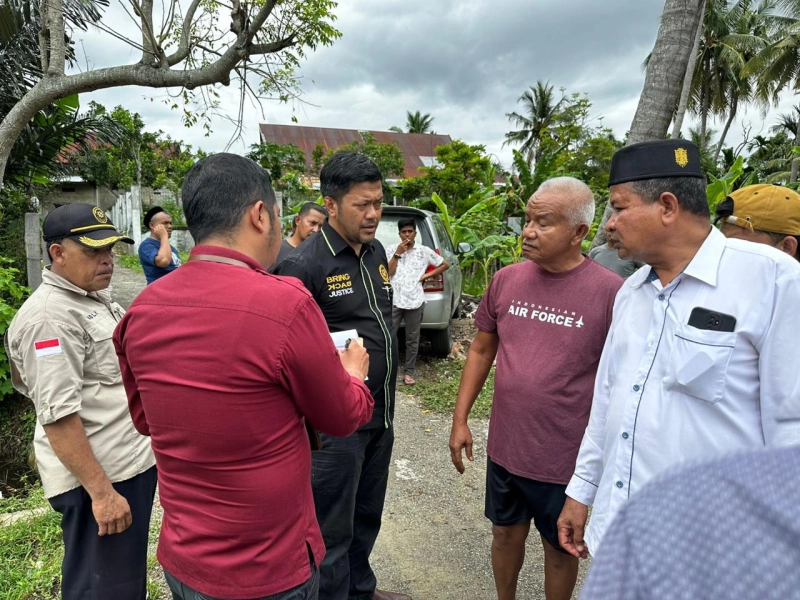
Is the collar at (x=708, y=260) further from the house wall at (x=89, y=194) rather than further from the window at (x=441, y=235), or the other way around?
the house wall at (x=89, y=194)

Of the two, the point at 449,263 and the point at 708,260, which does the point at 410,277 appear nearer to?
the point at 449,263

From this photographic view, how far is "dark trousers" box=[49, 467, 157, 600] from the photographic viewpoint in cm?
200

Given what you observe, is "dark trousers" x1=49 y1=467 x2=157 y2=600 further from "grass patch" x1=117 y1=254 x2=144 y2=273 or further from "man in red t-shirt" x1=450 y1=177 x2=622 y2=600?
"grass patch" x1=117 y1=254 x2=144 y2=273

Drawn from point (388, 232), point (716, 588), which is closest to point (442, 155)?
point (388, 232)

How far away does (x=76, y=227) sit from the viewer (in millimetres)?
2072

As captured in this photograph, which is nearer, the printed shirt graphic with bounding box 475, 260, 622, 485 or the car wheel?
the printed shirt graphic with bounding box 475, 260, 622, 485

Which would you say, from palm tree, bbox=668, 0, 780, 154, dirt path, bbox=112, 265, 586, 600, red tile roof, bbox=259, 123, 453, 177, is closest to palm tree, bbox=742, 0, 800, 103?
palm tree, bbox=668, 0, 780, 154

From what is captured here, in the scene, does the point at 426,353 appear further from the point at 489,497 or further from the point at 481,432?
the point at 489,497

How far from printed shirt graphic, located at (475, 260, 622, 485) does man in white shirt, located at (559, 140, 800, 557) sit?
0.29 metres

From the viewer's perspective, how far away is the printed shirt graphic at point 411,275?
5.63 metres

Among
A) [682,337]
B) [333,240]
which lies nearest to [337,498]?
[333,240]

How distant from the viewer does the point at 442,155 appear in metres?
18.9

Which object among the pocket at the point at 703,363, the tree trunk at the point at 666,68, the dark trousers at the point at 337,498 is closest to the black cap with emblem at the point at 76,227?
the dark trousers at the point at 337,498

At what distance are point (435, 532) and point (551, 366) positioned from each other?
66.5 inches
